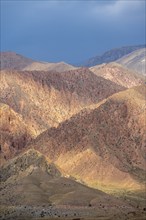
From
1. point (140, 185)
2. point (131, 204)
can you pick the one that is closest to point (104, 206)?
point (131, 204)

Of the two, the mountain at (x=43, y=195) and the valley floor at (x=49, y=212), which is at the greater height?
the mountain at (x=43, y=195)

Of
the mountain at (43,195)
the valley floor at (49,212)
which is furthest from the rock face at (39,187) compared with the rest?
the valley floor at (49,212)

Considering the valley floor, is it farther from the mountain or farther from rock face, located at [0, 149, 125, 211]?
rock face, located at [0, 149, 125, 211]

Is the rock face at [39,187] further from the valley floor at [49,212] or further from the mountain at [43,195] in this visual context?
the valley floor at [49,212]

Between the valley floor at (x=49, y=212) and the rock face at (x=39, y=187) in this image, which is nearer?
the valley floor at (x=49, y=212)

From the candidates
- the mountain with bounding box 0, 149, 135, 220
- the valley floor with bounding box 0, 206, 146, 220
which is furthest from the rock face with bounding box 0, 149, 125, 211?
the valley floor with bounding box 0, 206, 146, 220

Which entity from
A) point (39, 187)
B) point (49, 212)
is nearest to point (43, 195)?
point (39, 187)

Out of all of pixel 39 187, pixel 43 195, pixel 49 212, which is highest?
pixel 39 187

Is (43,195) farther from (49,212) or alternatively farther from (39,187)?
(49,212)

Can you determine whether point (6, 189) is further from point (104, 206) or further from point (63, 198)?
point (104, 206)
